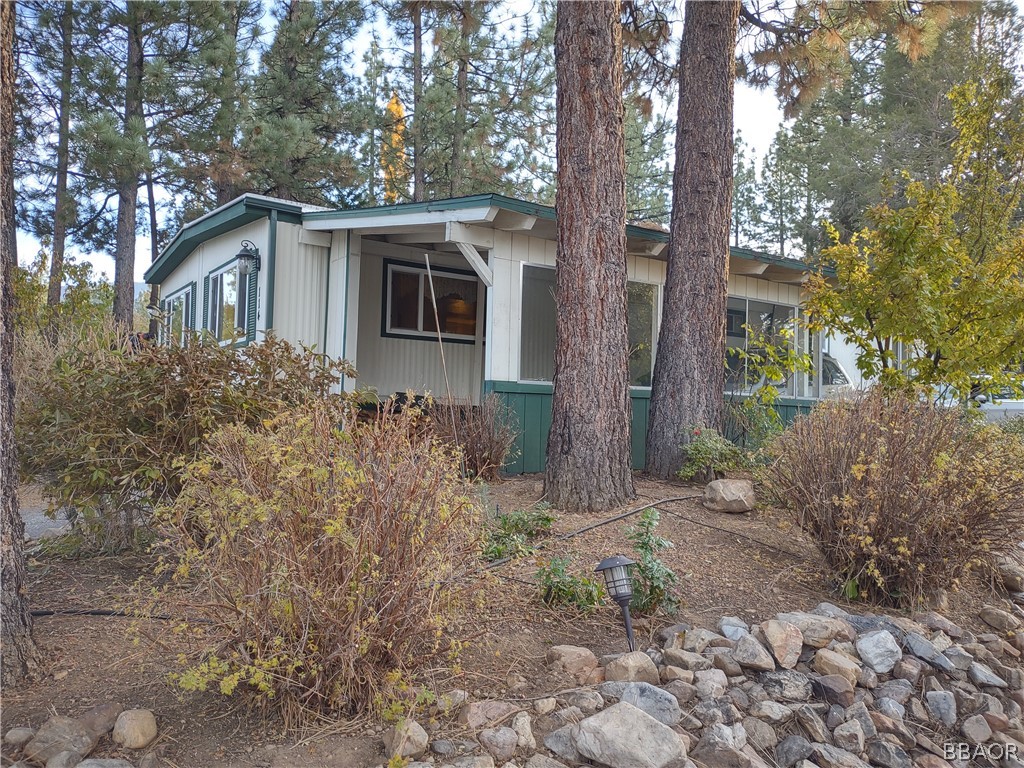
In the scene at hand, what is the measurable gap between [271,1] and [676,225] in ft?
43.1

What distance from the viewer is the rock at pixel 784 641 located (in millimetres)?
3445

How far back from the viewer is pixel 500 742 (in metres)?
2.67

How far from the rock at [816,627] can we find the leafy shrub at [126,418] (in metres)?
2.71

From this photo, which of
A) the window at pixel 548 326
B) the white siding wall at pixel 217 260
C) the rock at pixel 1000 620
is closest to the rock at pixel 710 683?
the rock at pixel 1000 620

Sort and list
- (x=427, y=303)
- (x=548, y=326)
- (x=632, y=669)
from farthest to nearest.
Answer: (x=427, y=303) → (x=548, y=326) → (x=632, y=669)

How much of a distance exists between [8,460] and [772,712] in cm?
301

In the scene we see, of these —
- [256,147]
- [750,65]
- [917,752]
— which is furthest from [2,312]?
[256,147]

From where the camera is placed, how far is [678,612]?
152 inches

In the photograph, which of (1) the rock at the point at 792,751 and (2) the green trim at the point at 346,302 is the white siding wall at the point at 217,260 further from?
(1) the rock at the point at 792,751

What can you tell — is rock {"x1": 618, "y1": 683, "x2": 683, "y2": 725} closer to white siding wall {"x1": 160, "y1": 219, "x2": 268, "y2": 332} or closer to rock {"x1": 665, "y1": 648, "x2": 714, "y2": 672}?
rock {"x1": 665, "y1": 648, "x2": 714, "y2": 672}

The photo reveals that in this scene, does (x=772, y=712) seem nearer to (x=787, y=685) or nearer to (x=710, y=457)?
(x=787, y=685)

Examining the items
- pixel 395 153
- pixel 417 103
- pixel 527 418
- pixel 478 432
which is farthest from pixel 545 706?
pixel 395 153

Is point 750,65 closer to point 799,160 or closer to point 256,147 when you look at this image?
point 256,147

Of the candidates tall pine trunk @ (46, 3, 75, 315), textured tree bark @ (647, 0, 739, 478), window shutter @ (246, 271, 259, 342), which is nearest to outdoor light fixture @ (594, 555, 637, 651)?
textured tree bark @ (647, 0, 739, 478)
